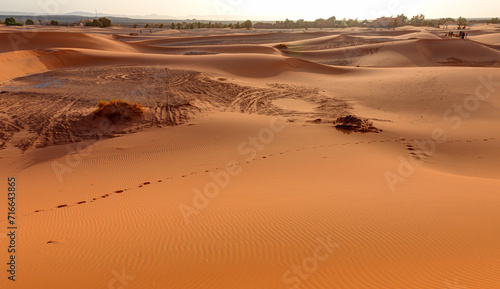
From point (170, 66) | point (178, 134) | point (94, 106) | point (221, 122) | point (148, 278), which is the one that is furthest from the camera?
point (170, 66)

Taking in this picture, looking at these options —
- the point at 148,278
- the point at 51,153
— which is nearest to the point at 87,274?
the point at 148,278

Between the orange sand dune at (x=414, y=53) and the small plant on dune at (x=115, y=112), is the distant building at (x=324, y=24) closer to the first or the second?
the orange sand dune at (x=414, y=53)

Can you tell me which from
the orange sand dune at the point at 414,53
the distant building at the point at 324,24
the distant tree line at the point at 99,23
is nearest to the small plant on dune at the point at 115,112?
the orange sand dune at the point at 414,53

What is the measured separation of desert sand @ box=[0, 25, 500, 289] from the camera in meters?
3.80

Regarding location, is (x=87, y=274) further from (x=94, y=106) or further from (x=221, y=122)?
(x=94, y=106)

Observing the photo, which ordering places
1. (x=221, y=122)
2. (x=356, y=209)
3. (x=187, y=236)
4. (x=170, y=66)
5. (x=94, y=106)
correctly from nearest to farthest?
1. (x=187, y=236)
2. (x=356, y=209)
3. (x=221, y=122)
4. (x=94, y=106)
5. (x=170, y=66)

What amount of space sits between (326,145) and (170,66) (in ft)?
50.7

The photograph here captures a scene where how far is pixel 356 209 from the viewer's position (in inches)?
209

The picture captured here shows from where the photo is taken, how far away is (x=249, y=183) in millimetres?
6930

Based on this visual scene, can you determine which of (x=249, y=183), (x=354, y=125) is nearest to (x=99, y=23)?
(x=354, y=125)

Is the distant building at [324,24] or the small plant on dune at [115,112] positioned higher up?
the distant building at [324,24]

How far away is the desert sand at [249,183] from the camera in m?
3.80

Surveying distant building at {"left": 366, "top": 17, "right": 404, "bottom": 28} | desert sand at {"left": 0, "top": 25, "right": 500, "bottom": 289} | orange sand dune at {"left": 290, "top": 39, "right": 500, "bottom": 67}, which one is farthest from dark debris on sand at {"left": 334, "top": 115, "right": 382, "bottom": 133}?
distant building at {"left": 366, "top": 17, "right": 404, "bottom": 28}

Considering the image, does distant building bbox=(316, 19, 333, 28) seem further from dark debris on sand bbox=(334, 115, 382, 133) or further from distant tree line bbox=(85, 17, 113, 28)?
dark debris on sand bbox=(334, 115, 382, 133)
